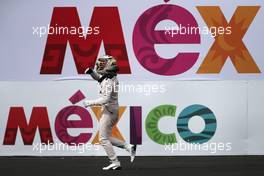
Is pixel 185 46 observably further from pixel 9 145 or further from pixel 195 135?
pixel 9 145

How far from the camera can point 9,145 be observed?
20406 mm

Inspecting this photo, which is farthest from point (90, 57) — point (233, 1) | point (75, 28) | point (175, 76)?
point (233, 1)

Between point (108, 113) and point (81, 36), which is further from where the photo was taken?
point (81, 36)

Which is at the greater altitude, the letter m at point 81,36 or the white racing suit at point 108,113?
the letter m at point 81,36

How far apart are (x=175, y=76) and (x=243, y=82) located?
1.56m

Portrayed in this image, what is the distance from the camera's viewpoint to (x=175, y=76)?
66.2 feet

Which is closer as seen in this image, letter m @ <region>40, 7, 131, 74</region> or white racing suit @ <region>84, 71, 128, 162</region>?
white racing suit @ <region>84, 71, 128, 162</region>

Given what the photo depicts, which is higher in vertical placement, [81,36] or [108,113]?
[81,36]

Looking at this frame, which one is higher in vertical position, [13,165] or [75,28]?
[75,28]

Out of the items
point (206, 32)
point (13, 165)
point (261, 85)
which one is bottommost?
point (13, 165)

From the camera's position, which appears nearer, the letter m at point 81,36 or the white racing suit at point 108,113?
the white racing suit at point 108,113

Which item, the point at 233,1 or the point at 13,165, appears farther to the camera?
the point at 233,1

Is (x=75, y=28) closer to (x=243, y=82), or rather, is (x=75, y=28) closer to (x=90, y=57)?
(x=90, y=57)

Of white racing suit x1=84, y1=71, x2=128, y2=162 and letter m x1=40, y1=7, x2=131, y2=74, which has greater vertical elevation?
letter m x1=40, y1=7, x2=131, y2=74
